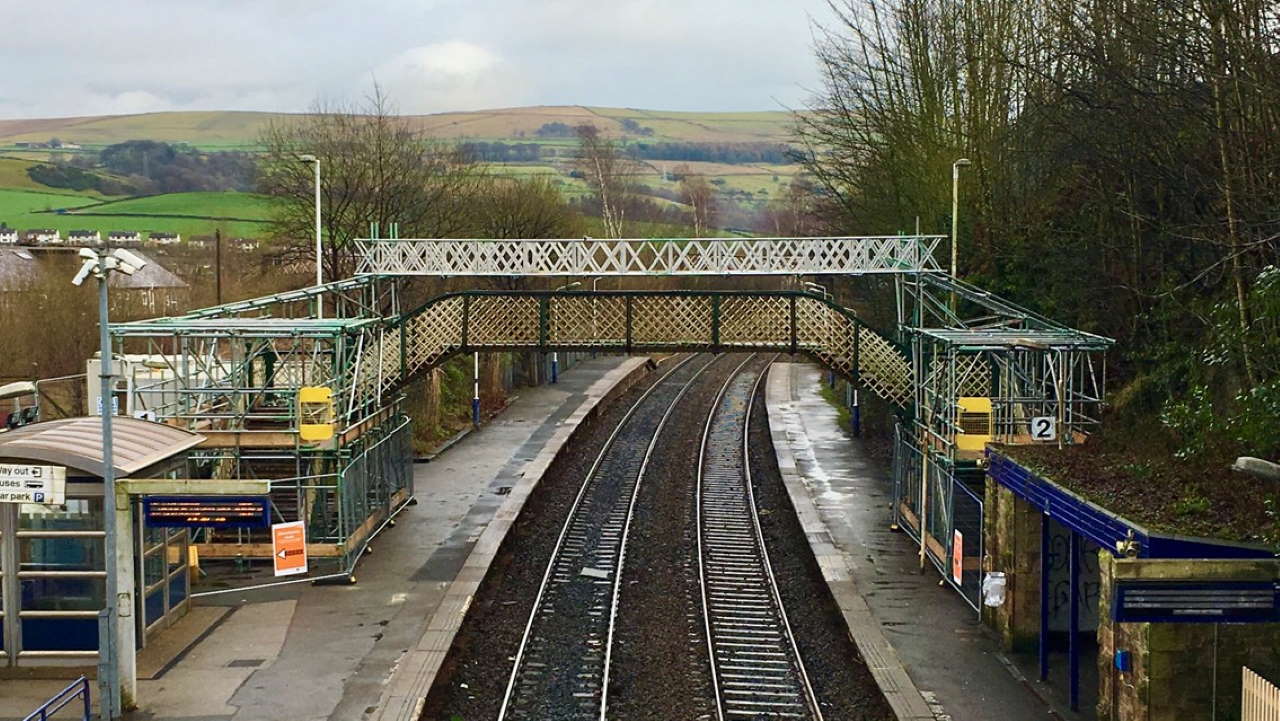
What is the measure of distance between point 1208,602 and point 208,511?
389 inches

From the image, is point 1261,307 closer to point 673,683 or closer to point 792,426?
point 673,683

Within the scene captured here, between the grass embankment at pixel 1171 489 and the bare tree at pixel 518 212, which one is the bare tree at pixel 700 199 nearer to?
the bare tree at pixel 518 212

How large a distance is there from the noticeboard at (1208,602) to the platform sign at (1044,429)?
6.83m

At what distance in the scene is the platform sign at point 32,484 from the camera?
12688mm

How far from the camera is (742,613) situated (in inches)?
656

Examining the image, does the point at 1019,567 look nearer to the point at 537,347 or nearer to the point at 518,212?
the point at 537,347

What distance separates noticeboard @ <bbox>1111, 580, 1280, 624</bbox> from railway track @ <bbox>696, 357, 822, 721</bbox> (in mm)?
3857

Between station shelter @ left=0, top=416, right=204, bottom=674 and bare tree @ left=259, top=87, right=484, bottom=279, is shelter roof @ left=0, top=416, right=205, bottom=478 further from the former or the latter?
bare tree @ left=259, top=87, right=484, bottom=279

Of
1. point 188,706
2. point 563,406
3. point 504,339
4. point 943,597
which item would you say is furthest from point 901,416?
point 563,406

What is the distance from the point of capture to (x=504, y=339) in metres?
23.5

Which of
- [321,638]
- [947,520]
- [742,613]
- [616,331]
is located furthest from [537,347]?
[321,638]

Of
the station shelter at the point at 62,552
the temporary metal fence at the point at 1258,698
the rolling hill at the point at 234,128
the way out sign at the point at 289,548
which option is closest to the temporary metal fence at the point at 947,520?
the temporary metal fence at the point at 1258,698

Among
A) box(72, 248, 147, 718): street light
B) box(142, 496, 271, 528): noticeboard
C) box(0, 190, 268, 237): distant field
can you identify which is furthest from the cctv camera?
box(0, 190, 268, 237): distant field

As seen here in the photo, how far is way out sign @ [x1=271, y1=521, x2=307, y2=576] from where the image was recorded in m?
15.5
